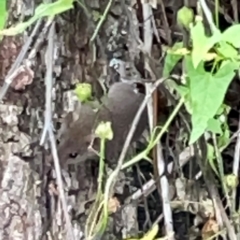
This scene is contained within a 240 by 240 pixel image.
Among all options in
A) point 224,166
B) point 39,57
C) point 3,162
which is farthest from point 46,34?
point 224,166

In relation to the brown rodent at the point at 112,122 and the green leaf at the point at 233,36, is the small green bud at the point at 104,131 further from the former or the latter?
the green leaf at the point at 233,36

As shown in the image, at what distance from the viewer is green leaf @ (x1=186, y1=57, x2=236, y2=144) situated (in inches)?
26.9

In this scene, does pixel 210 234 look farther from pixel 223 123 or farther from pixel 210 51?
pixel 210 51

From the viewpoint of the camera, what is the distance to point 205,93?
2.27 ft

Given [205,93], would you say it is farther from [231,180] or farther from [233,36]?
[231,180]

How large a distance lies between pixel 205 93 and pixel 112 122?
18 centimetres

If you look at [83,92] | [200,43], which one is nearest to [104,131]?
[83,92]

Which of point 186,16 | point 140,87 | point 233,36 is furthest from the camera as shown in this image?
point 140,87

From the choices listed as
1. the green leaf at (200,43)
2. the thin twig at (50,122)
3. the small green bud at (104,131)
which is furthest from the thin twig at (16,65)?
the green leaf at (200,43)

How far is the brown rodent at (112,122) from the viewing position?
32.9 inches

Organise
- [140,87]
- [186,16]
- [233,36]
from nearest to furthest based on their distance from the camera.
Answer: [233,36]
[186,16]
[140,87]

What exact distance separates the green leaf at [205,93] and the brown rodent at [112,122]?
0.15m

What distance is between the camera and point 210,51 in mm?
718

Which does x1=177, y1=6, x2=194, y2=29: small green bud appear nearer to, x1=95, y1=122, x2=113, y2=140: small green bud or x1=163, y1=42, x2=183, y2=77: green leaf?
x1=163, y1=42, x2=183, y2=77: green leaf
